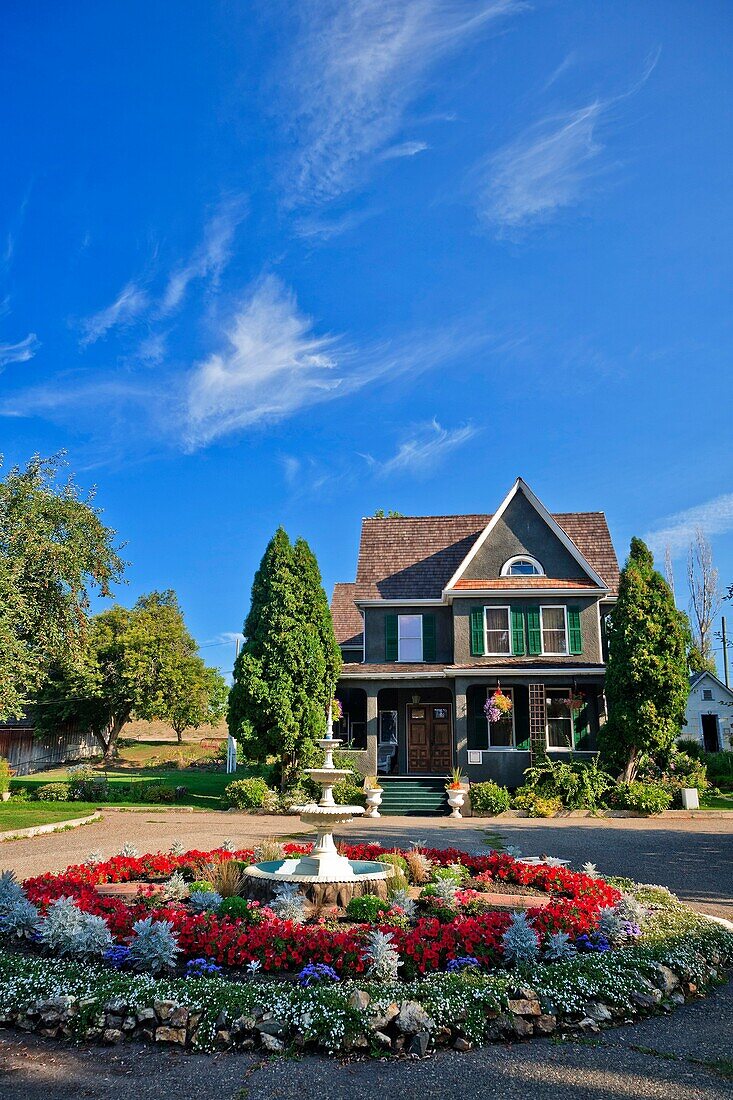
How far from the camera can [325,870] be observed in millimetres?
9766

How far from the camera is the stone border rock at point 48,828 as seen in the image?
55.7ft

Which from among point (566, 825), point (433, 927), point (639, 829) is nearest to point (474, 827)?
point (566, 825)

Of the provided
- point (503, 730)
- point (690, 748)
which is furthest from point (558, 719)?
point (690, 748)

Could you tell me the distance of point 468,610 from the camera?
89.5 ft

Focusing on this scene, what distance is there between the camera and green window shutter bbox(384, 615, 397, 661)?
28250 millimetres

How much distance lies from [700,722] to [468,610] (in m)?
21.1

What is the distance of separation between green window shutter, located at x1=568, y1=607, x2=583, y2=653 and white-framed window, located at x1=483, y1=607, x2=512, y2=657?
2.04 metres

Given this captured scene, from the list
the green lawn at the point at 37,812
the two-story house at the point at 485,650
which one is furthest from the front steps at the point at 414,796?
the green lawn at the point at 37,812

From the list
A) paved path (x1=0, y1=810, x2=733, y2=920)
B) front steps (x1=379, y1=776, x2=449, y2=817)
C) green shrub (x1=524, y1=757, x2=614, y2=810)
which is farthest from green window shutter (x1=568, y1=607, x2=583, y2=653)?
paved path (x1=0, y1=810, x2=733, y2=920)

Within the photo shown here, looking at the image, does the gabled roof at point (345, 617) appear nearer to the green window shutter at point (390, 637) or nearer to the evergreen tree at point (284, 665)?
the green window shutter at point (390, 637)

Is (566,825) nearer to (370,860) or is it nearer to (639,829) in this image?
(639,829)

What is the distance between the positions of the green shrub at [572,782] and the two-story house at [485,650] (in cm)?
132

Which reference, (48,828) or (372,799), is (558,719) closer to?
(372,799)

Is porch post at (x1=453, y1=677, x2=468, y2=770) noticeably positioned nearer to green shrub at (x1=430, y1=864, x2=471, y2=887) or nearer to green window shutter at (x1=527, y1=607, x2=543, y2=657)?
green window shutter at (x1=527, y1=607, x2=543, y2=657)
